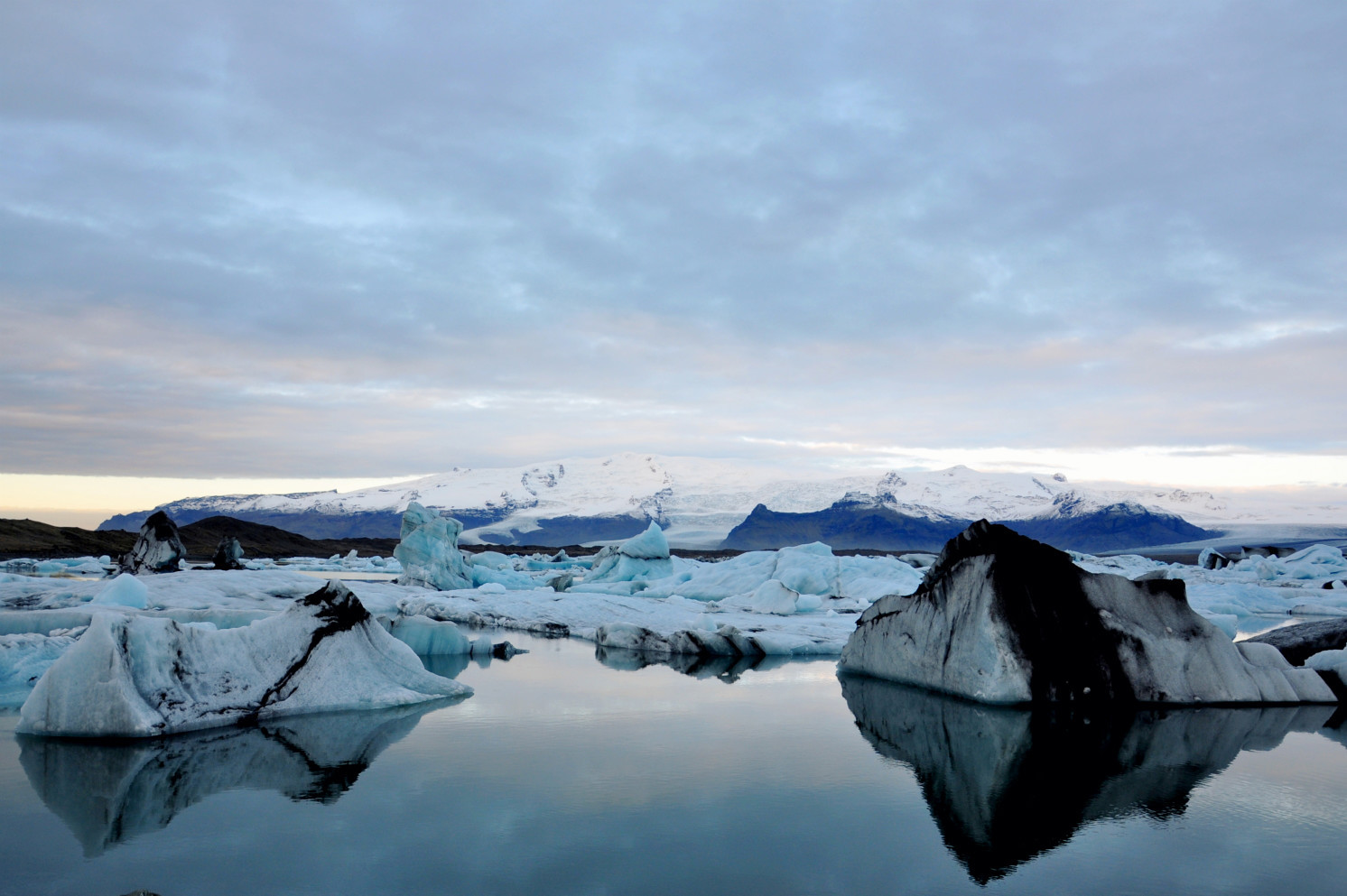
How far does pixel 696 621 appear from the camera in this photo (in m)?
15.9

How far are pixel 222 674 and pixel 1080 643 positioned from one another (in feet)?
27.2

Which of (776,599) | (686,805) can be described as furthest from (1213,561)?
(686,805)

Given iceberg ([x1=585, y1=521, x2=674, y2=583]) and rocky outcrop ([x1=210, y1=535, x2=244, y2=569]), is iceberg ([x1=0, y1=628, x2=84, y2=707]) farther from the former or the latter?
rocky outcrop ([x1=210, y1=535, x2=244, y2=569])

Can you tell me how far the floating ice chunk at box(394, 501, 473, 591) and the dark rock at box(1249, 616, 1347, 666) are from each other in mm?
18548

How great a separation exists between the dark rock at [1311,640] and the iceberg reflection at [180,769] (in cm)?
1093

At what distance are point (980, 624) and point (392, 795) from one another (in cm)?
602

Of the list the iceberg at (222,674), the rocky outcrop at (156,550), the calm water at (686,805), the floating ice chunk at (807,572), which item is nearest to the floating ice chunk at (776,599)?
the floating ice chunk at (807,572)

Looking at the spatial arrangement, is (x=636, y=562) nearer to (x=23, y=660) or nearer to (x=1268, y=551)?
(x=23, y=660)

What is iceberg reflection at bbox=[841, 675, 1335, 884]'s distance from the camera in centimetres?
529

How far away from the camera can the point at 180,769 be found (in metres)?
6.10

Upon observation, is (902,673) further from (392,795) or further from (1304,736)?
(392,795)

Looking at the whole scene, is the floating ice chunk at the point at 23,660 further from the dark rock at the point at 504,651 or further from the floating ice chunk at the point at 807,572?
the floating ice chunk at the point at 807,572

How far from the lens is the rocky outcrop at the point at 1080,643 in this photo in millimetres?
8938

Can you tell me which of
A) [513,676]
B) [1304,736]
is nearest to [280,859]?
[513,676]
